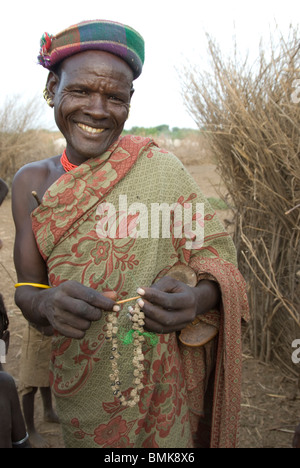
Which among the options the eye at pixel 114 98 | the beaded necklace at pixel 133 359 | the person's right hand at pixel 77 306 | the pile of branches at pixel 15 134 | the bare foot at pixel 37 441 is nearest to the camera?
the person's right hand at pixel 77 306

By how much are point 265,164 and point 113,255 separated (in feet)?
5.83

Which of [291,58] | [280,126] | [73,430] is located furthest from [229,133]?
[73,430]

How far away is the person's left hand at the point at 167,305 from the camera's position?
129 cm

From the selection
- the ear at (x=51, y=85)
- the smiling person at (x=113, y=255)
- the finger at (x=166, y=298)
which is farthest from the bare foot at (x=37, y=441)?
the ear at (x=51, y=85)

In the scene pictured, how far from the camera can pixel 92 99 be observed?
4.83ft

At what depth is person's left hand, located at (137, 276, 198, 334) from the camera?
4.23 feet

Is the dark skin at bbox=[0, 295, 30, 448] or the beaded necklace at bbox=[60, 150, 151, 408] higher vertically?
the beaded necklace at bbox=[60, 150, 151, 408]

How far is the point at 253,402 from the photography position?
3.19 metres

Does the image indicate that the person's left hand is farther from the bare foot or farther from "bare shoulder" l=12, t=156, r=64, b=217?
the bare foot

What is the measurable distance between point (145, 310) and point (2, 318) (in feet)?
2.40

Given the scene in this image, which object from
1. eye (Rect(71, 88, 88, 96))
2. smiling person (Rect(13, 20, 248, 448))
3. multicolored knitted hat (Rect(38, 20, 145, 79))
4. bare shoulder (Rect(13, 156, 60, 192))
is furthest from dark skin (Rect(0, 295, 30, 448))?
multicolored knitted hat (Rect(38, 20, 145, 79))

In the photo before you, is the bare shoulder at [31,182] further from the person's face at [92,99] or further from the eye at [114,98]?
the eye at [114,98]

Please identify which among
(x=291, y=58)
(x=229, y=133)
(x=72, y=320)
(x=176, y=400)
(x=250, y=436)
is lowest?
(x=250, y=436)
